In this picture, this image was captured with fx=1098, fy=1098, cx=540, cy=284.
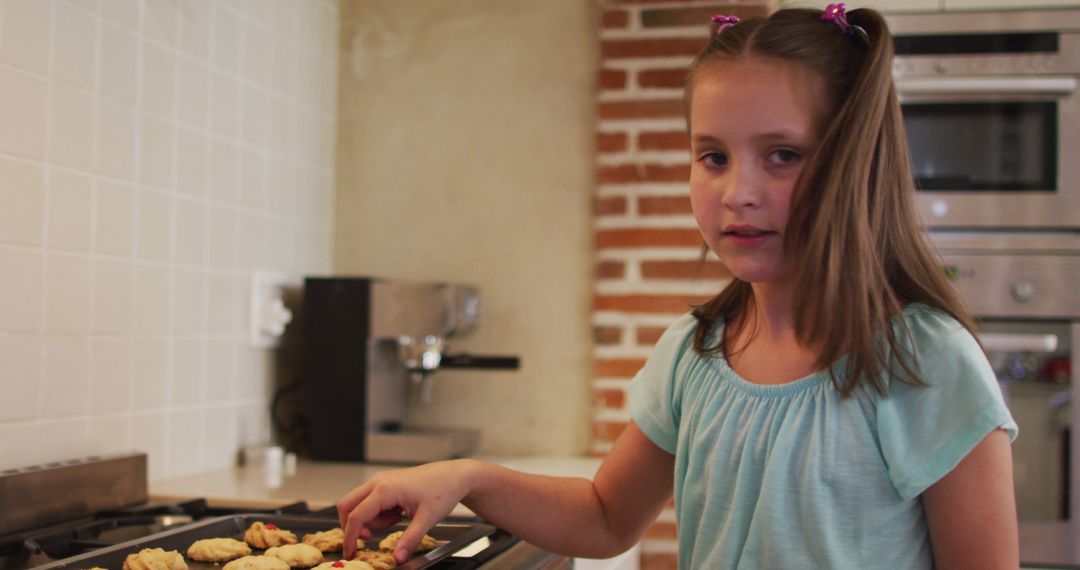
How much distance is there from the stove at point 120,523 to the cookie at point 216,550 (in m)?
0.06

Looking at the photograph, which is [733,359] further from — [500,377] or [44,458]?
[500,377]

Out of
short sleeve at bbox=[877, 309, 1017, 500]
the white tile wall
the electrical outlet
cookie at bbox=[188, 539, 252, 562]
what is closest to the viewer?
short sleeve at bbox=[877, 309, 1017, 500]

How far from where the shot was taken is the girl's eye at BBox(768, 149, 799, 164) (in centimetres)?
96

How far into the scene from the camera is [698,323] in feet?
3.88

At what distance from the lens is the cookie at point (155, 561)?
104 cm

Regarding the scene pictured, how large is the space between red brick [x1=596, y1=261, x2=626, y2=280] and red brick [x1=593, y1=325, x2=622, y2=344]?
4.1 inches

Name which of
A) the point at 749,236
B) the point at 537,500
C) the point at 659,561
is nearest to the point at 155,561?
the point at 537,500

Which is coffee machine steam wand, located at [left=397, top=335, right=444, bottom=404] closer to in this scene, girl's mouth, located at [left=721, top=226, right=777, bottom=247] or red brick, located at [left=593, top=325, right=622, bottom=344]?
red brick, located at [left=593, top=325, right=622, bottom=344]

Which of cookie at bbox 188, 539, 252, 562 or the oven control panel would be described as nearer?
cookie at bbox 188, 539, 252, 562

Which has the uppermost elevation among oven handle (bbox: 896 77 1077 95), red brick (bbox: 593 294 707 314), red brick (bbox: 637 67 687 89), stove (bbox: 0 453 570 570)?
red brick (bbox: 637 67 687 89)

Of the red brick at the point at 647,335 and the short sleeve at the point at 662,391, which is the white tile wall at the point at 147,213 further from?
the short sleeve at the point at 662,391

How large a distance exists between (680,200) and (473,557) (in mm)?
1228

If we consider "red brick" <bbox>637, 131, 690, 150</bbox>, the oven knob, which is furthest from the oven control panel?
"red brick" <bbox>637, 131, 690, 150</bbox>

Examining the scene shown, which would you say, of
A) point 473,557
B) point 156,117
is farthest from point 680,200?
point 473,557
